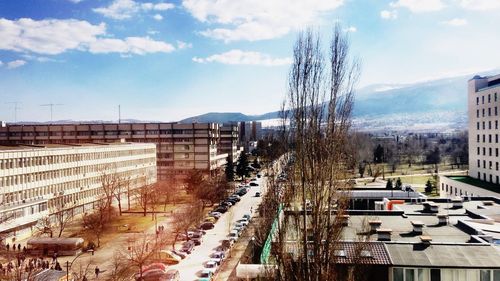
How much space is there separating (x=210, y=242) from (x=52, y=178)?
1716cm

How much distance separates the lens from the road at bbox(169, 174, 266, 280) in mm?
26891

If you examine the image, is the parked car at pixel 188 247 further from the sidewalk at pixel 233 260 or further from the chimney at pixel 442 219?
the chimney at pixel 442 219

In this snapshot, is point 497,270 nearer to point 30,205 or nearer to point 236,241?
point 236,241

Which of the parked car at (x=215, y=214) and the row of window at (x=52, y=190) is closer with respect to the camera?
the row of window at (x=52, y=190)

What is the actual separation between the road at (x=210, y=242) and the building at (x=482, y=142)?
60.2ft

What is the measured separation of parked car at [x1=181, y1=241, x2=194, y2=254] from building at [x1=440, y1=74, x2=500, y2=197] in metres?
23.3

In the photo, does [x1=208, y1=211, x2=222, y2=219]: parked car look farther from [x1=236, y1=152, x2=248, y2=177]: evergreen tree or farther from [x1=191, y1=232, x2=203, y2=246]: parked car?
[x1=236, y1=152, x2=248, y2=177]: evergreen tree

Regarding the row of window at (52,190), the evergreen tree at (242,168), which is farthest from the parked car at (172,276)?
the evergreen tree at (242,168)

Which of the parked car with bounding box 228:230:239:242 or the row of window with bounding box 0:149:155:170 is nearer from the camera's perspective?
the parked car with bounding box 228:230:239:242

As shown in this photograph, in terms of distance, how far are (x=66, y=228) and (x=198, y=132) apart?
112ft

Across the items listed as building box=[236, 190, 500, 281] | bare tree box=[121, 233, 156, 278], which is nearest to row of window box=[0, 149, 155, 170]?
bare tree box=[121, 233, 156, 278]

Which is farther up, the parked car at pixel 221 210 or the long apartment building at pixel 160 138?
the long apartment building at pixel 160 138

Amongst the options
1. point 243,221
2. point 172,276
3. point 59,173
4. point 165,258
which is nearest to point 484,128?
point 243,221

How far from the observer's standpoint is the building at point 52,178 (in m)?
34.9
